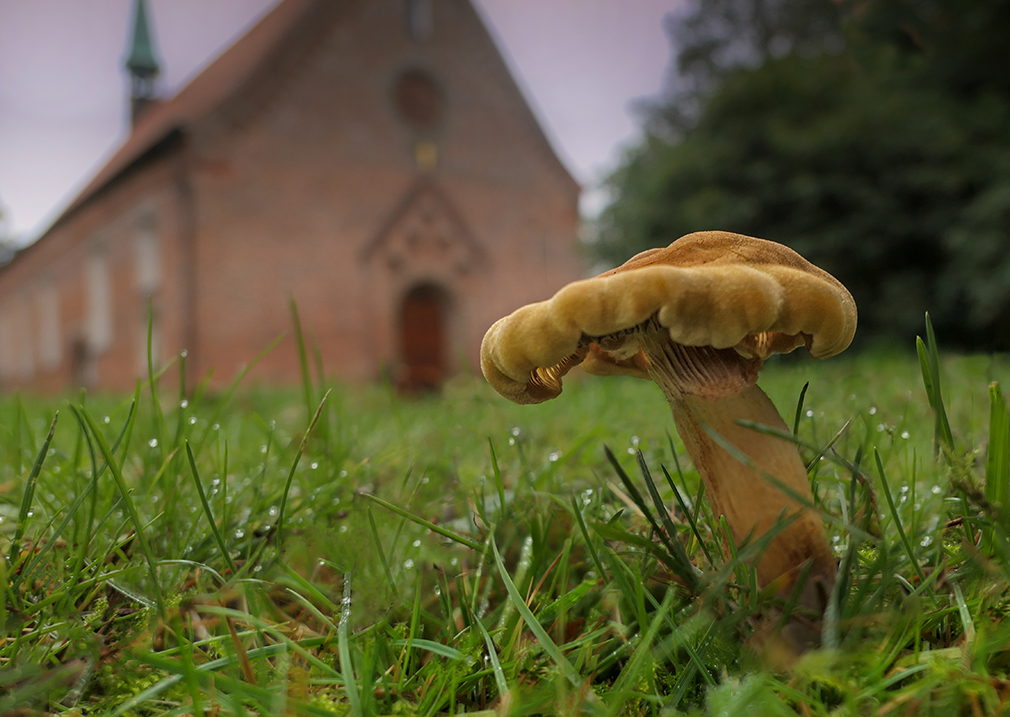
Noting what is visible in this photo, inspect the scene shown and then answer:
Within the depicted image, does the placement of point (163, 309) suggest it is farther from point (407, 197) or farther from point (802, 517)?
point (802, 517)

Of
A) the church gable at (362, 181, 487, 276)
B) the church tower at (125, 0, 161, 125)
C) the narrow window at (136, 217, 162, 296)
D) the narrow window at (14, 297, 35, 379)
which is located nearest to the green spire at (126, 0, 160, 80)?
the church tower at (125, 0, 161, 125)

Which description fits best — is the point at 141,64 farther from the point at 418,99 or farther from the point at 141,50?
the point at 418,99

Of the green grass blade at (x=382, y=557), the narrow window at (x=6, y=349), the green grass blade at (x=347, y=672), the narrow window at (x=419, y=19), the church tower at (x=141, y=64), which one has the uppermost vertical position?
the church tower at (x=141, y=64)

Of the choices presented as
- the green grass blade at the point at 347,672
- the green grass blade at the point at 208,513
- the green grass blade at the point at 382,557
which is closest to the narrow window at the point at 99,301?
the green grass blade at the point at 208,513

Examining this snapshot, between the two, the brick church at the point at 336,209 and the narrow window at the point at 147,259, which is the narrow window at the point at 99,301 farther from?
the narrow window at the point at 147,259

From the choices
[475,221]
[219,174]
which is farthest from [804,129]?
[219,174]

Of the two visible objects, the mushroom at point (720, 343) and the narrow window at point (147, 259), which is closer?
the mushroom at point (720, 343)

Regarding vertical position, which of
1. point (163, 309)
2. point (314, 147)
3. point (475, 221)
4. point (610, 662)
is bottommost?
point (610, 662)
